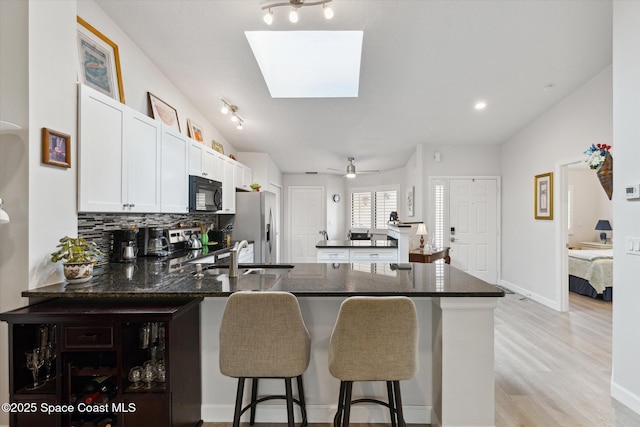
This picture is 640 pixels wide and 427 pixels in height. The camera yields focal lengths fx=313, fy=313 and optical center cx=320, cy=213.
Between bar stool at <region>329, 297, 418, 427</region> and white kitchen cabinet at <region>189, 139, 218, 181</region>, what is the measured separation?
2926 mm

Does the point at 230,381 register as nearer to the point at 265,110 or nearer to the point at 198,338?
the point at 198,338

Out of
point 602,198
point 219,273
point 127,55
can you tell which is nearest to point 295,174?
point 127,55

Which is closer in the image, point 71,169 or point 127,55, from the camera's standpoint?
point 71,169

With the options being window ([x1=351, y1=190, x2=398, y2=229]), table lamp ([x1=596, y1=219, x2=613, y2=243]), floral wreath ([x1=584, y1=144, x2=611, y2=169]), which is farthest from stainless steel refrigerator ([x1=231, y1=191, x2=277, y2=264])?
table lamp ([x1=596, y1=219, x2=613, y2=243])

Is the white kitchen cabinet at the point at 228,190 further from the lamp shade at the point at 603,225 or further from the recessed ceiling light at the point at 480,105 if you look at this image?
the lamp shade at the point at 603,225

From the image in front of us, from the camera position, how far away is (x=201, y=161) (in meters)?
3.94

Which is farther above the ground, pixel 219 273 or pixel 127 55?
pixel 127 55

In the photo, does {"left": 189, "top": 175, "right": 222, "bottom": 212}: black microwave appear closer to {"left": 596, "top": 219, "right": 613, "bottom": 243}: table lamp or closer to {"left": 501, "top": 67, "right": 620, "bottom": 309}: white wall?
{"left": 501, "top": 67, "right": 620, "bottom": 309}: white wall

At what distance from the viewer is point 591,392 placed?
228 centimetres

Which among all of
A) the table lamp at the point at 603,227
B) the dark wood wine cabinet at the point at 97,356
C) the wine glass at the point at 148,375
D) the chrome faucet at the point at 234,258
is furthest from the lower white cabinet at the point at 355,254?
the table lamp at the point at 603,227

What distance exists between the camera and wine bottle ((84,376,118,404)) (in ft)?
5.08

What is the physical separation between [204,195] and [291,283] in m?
2.52

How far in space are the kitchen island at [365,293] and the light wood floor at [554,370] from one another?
0.74ft

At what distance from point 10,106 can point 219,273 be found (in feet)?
4.86
